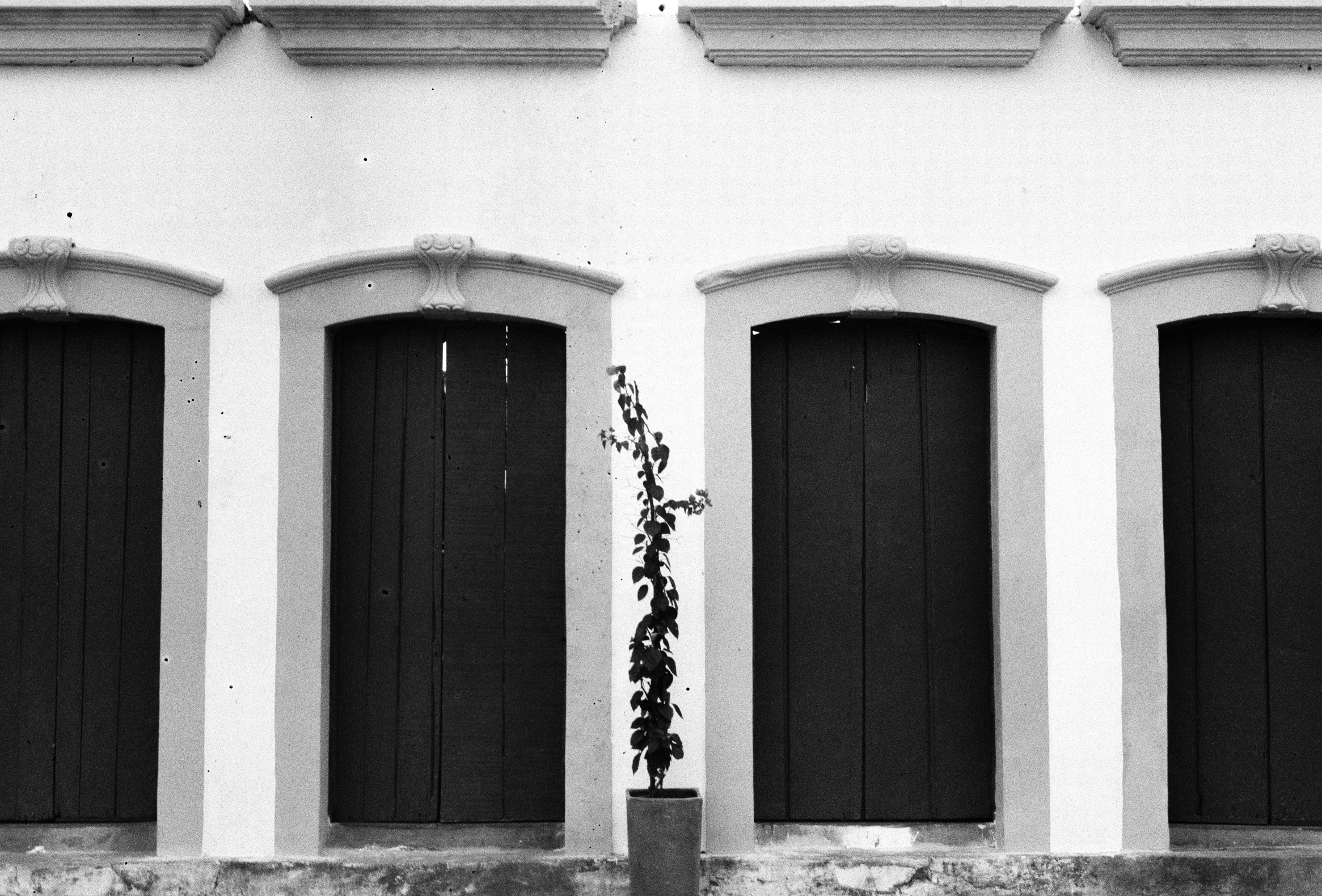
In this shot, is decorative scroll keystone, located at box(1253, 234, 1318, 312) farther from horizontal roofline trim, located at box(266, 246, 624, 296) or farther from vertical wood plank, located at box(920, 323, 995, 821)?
horizontal roofline trim, located at box(266, 246, 624, 296)

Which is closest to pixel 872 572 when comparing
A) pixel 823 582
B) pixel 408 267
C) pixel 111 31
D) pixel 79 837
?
pixel 823 582

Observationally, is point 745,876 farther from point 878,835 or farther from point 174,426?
point 174,426

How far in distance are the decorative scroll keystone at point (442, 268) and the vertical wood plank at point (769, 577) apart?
4.57 feet

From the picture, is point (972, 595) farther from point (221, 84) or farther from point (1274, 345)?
point (221, 84)

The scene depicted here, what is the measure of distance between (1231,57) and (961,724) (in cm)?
329

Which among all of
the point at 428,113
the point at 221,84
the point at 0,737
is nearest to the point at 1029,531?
the point at 428,113

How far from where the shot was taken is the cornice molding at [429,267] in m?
6.39

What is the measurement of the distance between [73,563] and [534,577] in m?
2.16

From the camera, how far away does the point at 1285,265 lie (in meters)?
6.37

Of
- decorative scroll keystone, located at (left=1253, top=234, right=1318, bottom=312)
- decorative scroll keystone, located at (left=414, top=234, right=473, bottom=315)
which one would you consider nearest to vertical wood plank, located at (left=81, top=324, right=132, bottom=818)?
decorative scroll keystone, located at (left=414, top=234, right=473, bottom=315)

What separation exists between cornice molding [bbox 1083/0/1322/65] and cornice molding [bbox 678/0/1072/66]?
11.8 inches

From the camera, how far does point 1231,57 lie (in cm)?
645

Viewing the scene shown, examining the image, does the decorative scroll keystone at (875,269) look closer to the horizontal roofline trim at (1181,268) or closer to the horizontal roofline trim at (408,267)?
the horizontal roofline trim at (1181,268)

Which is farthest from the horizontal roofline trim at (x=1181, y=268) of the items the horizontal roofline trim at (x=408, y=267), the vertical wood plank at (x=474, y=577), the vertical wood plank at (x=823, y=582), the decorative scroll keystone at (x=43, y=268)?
the decorative scroll keystone at (x=43, y=268)
